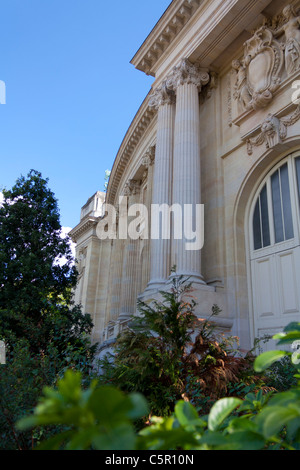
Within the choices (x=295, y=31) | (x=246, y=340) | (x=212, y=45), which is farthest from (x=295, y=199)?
(x=212, y=45)

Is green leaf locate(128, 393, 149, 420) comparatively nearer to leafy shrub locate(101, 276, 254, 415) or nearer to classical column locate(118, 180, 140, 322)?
leafy shrub locate(101, 276, 254, 415)

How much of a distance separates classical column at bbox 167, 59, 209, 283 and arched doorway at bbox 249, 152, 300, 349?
1.96 metres

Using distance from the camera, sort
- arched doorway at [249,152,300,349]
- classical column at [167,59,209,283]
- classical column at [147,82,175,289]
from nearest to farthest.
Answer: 1. arched doorway at [249,152,300,349]
2. classical column at [167,59,209,283]
3. classical column at [147,82,175,289]

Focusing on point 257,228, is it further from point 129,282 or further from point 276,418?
point 276,418

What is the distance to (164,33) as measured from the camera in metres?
15.3

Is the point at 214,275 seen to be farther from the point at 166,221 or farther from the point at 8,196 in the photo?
the point at 8,196

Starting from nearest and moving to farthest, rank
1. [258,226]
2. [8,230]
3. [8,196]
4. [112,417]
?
1. [112,417]
2. [258,226]
3. [8,230]
4. [8,196]

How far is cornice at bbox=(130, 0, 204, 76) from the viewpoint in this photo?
1408 cm

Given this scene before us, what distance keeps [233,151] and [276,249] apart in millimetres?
4199

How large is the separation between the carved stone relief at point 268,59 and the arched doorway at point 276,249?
2367 millimetres

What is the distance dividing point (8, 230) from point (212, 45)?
11.7 metres

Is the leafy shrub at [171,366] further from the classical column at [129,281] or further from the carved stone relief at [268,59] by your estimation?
the classical column at [129,281]

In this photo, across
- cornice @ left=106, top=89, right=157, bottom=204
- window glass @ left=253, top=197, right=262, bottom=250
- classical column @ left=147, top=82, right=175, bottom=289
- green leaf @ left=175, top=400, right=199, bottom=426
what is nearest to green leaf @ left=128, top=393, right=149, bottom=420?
green leaf @ left=175, top=400, right=199, bottom=426

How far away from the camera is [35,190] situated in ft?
59.5
